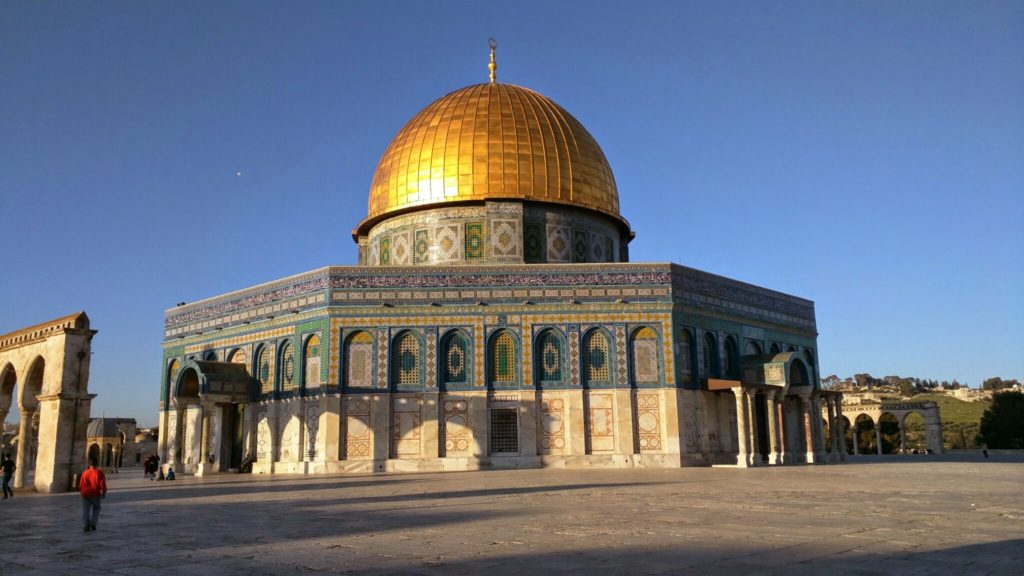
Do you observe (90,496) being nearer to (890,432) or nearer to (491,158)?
(491,158)

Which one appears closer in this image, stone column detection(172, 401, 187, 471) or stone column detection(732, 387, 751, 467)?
stone column detection(732, 387, 751, 467)

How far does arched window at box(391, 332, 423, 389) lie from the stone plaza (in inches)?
417

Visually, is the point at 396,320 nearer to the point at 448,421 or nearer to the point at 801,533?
the point at 448,421

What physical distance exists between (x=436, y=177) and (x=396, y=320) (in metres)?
6.59

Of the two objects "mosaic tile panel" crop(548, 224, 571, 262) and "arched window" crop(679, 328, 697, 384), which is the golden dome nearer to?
"mosaic tile panel" crop(548, 224, 571, 262)

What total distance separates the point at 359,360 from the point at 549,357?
6.09 metres

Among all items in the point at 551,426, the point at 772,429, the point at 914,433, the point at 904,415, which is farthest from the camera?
the point at 914,433

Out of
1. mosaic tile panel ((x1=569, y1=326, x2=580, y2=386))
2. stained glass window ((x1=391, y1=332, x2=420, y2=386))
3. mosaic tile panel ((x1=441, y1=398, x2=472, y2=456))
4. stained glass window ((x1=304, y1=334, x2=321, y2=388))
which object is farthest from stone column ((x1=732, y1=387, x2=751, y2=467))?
stained glass window ((x1=304, y1=334, x2=321, y2=388))

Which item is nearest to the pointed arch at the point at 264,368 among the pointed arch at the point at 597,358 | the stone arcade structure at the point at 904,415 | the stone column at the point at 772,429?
the pointed arch at the point at 597,358

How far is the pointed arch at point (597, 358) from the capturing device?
26.6 metres

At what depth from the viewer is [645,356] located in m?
26.8

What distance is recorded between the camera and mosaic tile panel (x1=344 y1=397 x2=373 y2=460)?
2578 centimetres

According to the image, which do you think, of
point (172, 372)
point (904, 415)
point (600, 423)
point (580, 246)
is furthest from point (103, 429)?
point (904, 415)

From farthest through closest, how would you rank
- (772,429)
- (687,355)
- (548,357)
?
(772,429) → (687,355) → (548,357)
